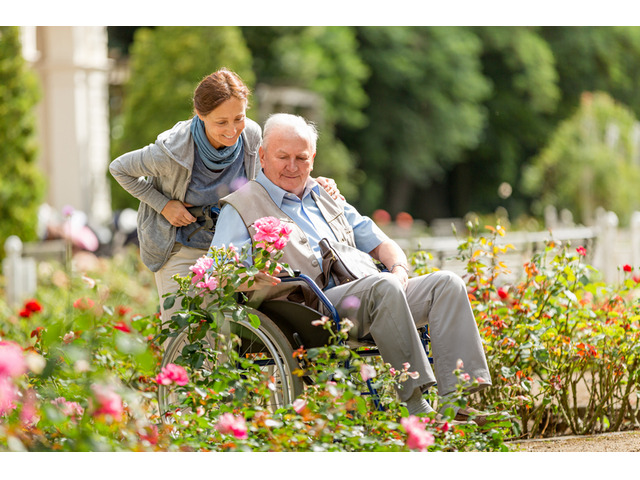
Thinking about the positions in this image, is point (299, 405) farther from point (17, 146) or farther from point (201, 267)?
point (17, 146)

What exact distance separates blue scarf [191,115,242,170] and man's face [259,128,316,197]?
0.22m

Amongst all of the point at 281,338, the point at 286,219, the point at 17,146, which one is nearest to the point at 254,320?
the point at 281,338

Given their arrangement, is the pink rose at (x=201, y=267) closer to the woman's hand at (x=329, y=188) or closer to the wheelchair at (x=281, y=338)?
the wheelchair at (x=281, y=338)

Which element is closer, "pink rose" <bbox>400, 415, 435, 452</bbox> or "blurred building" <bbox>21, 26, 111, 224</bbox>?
"pink rose" <bbox>400, 415, 435, 452</bbox>

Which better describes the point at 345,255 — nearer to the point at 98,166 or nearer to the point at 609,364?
the point at 609,364

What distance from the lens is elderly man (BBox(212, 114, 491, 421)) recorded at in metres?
3.13

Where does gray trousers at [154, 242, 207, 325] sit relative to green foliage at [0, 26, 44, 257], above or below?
below

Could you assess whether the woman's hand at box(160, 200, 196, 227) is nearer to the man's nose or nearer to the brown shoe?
the man's nose

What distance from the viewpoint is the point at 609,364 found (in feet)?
12.1

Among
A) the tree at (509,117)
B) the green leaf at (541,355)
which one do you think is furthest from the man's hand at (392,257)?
the tree at (509,117)

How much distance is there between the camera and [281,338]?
3.14m

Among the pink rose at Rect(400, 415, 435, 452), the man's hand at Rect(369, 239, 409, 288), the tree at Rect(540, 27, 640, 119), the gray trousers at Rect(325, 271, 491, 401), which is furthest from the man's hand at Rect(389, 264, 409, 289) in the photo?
the tree at Rect(540, 27, 640, 119)

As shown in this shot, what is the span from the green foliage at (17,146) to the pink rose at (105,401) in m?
9.73

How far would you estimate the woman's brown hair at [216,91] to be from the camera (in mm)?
3510
